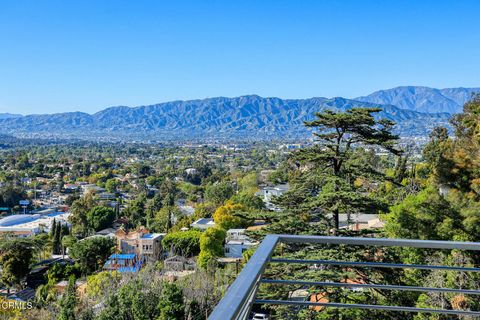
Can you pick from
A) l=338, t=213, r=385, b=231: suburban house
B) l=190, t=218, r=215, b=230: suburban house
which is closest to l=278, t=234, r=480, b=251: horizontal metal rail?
l=338, t=213, r=385, b=231: suburban house

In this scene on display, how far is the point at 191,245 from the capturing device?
17016mm

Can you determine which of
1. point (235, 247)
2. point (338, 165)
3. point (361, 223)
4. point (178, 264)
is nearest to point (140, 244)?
point (235, 247)

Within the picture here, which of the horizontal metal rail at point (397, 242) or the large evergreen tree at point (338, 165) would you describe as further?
the large evergreen tree at point (338, 165)

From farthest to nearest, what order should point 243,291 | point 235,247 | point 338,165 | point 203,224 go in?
point 203,224, point 235,247, point 338,165, point 243,291

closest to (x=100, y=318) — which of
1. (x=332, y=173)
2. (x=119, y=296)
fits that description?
(x=119, y=296)

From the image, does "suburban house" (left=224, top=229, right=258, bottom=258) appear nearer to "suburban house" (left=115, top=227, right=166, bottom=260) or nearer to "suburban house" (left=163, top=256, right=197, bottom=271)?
"suburban house" (left=163, top=256, right=197, bottom=271)

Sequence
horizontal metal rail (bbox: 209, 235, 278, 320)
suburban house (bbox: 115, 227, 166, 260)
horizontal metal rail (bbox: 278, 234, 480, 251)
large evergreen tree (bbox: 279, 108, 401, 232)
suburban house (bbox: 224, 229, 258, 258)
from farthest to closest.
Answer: suburban house (bbox: 115, 227, 166, 260) → suburban house (bbox: 224, 229, 258, 258) → large evergreen tree (bbox: 279, 108, 401, 232) → horizontal metal rail (bbox: 278, 234, 480, 251) → horizontal metal rail (bbox: 209, 235, 278, 320)

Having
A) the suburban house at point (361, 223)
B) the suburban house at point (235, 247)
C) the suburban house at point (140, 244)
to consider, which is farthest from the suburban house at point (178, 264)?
the suburban house at point (361, 223)

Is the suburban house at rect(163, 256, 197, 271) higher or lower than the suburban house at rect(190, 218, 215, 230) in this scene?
higher

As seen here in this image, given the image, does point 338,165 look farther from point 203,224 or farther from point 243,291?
point 203,224

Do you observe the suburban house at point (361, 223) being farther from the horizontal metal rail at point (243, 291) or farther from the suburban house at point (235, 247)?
the horizontal metal rail at point (243, 291)

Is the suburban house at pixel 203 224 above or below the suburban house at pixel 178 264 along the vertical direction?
below

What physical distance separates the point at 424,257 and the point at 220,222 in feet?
43.7

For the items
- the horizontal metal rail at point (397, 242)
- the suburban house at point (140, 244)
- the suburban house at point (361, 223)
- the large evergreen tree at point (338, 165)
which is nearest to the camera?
the horizontal metal rail at point (397, 242)
